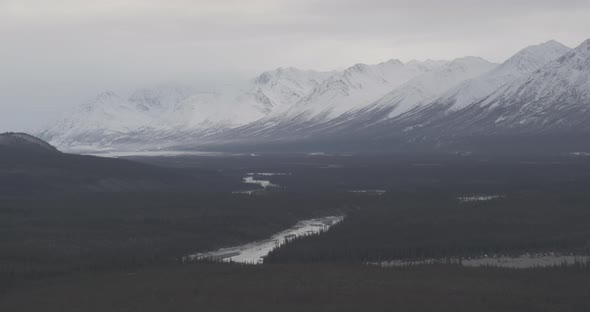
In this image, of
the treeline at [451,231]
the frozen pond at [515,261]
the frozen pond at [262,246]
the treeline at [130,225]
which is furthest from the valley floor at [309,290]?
the frozen pond at [262,246]

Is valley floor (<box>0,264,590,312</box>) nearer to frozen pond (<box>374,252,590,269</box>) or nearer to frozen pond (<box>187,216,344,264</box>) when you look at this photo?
frozen pond (<box>374,252,590,269</box>)

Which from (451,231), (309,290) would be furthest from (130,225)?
(309,290)

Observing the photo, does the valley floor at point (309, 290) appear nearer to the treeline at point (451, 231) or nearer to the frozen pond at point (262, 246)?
the treeline at point (451, 231)

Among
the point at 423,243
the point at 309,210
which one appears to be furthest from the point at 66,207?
the point at 423,243

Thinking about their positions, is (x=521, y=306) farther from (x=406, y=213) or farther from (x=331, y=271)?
(x=406, y=213)

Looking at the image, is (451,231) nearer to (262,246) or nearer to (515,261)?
(515,261)

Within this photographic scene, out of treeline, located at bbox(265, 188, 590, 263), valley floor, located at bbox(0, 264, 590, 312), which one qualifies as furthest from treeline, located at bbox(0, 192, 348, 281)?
treeline, located at bbox(265, 188, 590, 263)
